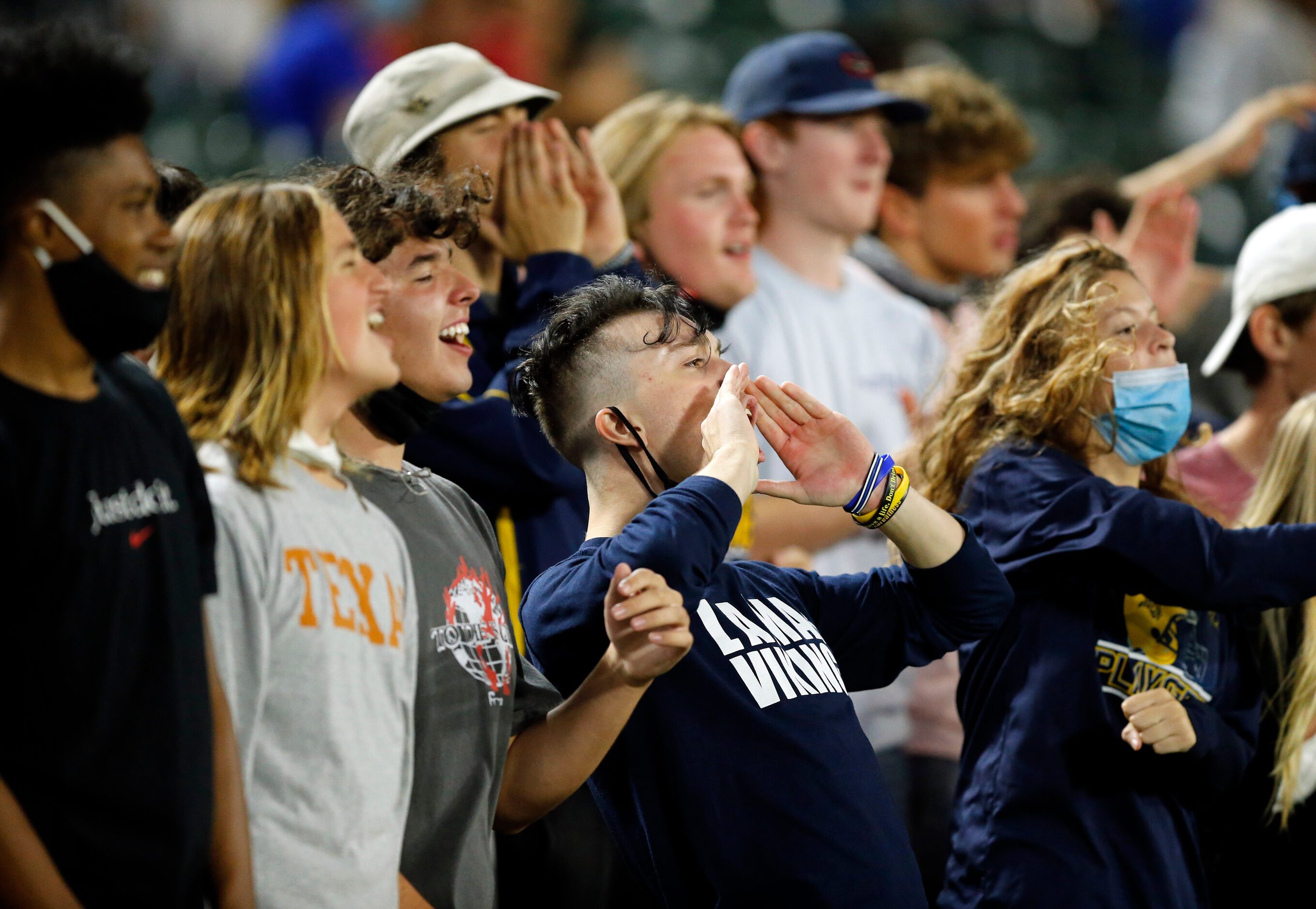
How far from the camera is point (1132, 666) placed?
267 cm

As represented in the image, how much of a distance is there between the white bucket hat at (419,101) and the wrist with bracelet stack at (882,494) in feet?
4.22

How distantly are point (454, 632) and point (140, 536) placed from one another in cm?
55

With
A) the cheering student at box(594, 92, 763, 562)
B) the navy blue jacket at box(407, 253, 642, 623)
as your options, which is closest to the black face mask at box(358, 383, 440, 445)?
the navy blue jacket at box(407, 253, 642, 623)

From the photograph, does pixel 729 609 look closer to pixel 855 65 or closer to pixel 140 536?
pixel 140 536

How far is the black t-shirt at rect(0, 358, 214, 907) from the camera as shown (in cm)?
153

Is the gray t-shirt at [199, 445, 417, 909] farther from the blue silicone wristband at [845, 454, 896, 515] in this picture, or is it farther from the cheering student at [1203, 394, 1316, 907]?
the cheering student at [1203, 394, 1316, 907]

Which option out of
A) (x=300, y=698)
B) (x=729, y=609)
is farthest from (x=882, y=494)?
(x=300, y=698)

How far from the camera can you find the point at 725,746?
7.13ft

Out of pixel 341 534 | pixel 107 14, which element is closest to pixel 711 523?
pixel 341 534

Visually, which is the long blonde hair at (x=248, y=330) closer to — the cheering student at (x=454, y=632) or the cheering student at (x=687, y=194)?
the cheering student at (x=454, y=632)

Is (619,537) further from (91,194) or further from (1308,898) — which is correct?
(1308,898)

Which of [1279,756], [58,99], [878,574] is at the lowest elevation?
[1279,756]

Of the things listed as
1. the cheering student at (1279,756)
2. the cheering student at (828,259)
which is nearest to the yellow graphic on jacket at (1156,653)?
the cheering student at (1279,756)

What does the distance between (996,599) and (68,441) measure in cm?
149
